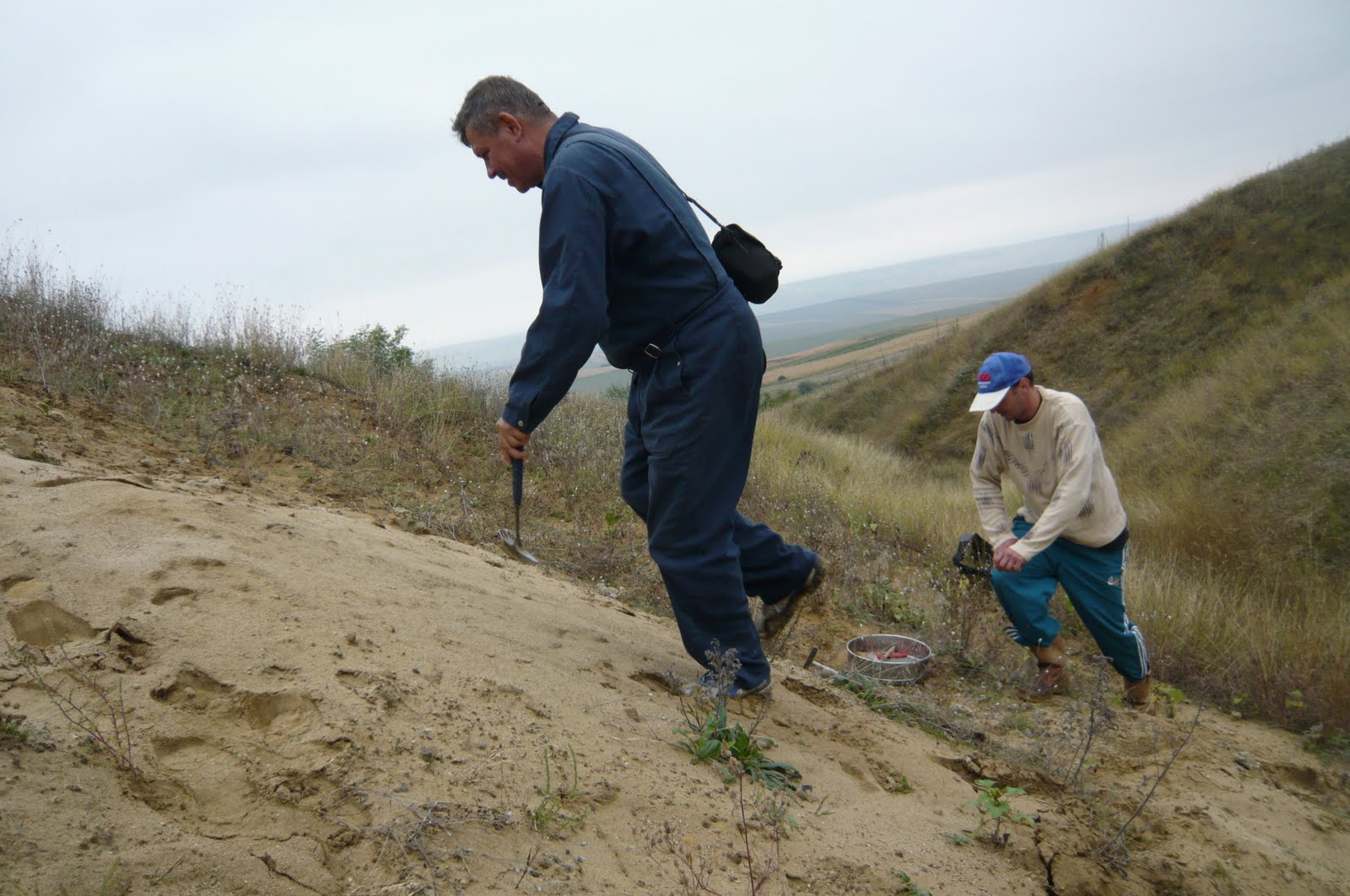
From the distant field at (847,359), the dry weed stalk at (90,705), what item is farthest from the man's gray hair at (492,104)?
the distant field at (847,359)

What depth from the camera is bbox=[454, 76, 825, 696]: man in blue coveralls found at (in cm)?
281

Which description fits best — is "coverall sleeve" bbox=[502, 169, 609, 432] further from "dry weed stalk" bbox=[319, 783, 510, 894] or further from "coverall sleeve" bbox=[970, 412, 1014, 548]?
"coverall sleeve" bbox=[970, 412, 1014, 548]

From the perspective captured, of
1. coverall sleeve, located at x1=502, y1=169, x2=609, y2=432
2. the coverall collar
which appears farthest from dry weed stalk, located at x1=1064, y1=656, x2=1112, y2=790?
the coverall collar

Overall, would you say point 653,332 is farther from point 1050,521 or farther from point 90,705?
point 1050,521

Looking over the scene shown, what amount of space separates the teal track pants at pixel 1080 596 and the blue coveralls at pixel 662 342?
2.05m

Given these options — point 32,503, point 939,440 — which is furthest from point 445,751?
point 939,440

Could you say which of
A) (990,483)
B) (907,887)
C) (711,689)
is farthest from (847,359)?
(907,887)

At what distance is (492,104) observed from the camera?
3076mm

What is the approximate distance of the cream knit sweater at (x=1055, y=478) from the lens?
163 inches

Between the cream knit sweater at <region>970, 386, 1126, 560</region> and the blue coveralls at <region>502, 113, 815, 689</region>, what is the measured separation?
6.25 ft

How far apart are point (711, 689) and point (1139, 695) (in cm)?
280

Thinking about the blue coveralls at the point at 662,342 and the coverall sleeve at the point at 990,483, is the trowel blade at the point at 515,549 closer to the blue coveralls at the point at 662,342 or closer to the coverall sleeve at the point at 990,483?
the blue coveralls at the point at 662,342

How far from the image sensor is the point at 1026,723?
4289 mm

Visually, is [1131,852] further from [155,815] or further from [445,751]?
[155,815]
